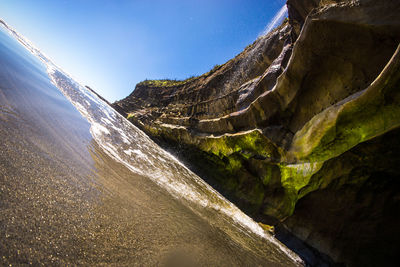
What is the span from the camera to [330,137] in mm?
5664

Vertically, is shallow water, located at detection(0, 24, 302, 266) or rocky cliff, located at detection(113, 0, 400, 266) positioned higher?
rocky cliff, located at detection(113, 0, 400, 266)

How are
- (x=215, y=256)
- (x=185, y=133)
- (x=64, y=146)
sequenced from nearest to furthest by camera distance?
(x=215, y=256)
(x=64, y=146)
(x=185, y=133)

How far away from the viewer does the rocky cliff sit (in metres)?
4.86

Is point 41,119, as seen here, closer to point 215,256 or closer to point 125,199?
point 125,199

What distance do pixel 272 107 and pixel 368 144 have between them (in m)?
3.88

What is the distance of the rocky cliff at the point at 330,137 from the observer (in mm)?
4859

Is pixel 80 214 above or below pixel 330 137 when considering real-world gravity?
below

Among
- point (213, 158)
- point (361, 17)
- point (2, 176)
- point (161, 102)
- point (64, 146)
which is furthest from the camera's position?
point (161, 102)

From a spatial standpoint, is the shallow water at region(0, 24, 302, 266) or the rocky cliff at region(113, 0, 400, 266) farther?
the rocky cliff at region(113, 0, 400, 266)

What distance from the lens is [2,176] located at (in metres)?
1.72

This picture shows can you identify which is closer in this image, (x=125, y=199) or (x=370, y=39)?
(x=125, y=199)

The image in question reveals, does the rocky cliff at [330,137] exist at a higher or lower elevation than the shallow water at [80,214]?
higher

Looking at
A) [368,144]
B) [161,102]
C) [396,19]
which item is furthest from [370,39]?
[161,102]

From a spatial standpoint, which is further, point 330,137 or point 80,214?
point 330,137
